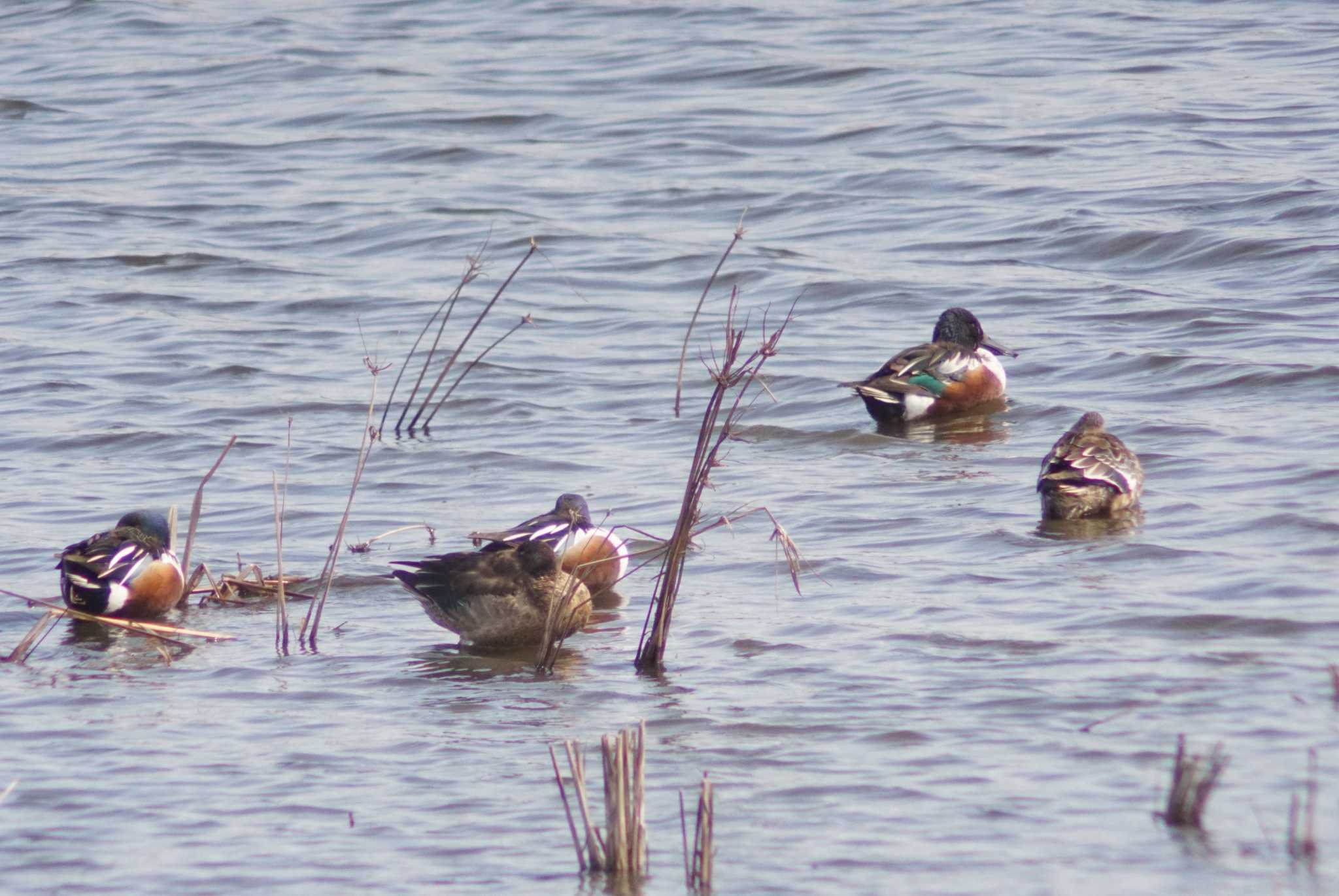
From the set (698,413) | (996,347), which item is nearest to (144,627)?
(698,413)

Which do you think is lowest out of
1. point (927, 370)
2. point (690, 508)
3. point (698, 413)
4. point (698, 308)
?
point (698, 413)

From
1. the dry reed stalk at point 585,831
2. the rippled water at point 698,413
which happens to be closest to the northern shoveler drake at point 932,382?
the rippled water at point 698,413

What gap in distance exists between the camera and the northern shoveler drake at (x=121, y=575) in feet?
25.4

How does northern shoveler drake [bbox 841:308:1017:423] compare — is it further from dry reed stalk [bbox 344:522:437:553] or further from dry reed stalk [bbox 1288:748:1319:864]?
dry reed stalk [bbox 1288:748:1319:864]

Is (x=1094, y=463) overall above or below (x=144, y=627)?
above

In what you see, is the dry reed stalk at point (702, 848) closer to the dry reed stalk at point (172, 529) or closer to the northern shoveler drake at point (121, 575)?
the northern shoveler drake at point (121, 575)

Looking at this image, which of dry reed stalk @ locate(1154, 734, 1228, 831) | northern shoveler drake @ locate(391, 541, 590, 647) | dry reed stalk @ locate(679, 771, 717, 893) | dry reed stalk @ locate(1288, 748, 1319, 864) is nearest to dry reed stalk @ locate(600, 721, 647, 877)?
dry reed stalk @ locate(679, 771, 717, 893)

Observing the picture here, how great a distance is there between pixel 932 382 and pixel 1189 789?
267 inches

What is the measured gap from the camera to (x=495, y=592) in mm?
7199

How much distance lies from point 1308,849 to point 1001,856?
0.75 meters

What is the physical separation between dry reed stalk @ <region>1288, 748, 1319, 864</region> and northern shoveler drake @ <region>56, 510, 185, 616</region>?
16.1 feet

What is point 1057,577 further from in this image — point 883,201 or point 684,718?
point 883,201

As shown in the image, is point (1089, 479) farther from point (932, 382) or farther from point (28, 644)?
point (28, 644)

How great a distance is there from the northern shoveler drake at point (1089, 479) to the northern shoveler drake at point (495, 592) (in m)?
2.35
